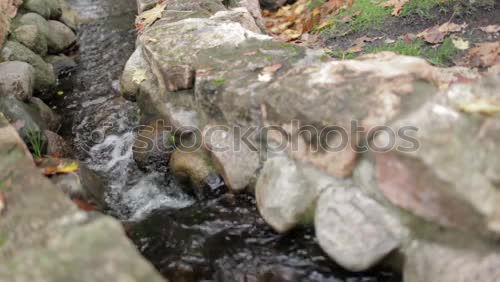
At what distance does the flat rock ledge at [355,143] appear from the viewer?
214 centimetres

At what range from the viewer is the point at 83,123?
4.80 m

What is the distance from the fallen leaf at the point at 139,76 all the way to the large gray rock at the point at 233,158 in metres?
1.09

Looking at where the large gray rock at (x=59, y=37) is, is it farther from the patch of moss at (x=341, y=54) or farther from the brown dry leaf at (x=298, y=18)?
the patch of moss at (x=341, y=54)

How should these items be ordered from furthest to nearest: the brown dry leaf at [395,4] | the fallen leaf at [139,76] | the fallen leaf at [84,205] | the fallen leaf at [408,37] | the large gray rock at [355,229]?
1. the brown dry leaf at [395,4]
2. the fallen leaf at [139,76]
3. the fallen leaf at [408,37]
4. the fallen leaf at [84,205]
5. the large gray rock at [355,229]

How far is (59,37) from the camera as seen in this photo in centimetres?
639

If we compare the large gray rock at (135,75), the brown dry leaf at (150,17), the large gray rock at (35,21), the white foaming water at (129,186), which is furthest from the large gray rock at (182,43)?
the large gray rock at (35,21)

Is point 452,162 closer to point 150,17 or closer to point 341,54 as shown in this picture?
point 341,54

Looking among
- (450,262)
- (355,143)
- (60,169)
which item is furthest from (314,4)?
(450,262)

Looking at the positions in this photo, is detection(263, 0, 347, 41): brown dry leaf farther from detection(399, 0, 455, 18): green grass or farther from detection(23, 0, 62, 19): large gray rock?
detection(23, 0, 62, 19): large gray rock

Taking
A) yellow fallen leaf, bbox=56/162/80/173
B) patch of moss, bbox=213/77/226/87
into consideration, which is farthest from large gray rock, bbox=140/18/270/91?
yellow fallen leaf, bbox=56/162/80/173

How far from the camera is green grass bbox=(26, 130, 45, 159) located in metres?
3.59

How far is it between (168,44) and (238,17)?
843mm

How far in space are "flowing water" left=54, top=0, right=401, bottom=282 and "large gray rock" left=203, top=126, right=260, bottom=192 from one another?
0.15m

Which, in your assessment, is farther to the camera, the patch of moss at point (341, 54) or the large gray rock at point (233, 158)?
the patch of moss at point (341, 54)
